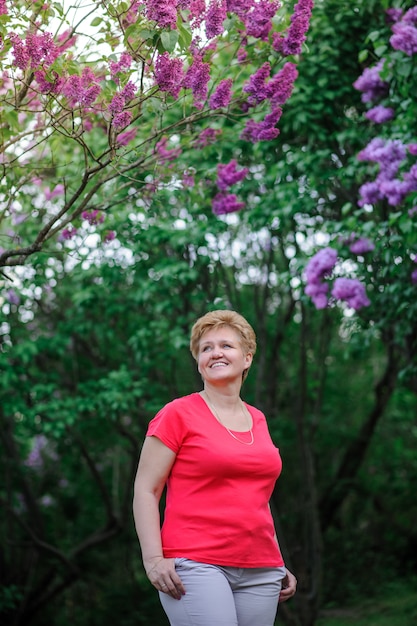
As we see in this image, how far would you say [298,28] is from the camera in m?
3.13

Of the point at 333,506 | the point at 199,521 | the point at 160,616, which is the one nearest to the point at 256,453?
the point at 199,521

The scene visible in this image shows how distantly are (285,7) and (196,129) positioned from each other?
738mm

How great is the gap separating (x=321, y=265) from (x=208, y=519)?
7.27 ft

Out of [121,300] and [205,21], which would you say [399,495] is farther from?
[205,21]

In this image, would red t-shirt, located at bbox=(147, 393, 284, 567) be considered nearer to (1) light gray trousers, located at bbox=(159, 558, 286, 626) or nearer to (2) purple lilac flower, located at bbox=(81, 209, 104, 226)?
(1) light gray trousers, located at bbox=(159, 558, 286, 626)

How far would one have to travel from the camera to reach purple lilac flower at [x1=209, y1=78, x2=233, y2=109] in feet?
9.96

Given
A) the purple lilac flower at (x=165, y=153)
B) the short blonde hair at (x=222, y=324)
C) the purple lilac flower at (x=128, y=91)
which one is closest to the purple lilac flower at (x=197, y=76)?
the purple lilac flower at (x=128, y=91)

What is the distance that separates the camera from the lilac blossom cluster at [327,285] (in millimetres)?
4254

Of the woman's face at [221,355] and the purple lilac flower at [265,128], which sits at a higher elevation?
the purple lilac flower at [265,128]

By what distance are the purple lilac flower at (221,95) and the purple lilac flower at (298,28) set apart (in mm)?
353

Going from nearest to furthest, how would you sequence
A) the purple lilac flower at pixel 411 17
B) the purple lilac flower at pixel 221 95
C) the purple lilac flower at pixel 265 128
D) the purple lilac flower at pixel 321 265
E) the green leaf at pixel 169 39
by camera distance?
the green leaf at pixel 169 39, the purple lilac flower at pixel 221 95, the purple lilac flower at pixel 265 128, the purple lilac flower at pixel 411 17, the purple lilac flower at pixel 321 265

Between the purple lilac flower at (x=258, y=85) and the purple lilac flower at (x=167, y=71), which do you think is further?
the purple lilac flower at (x=258, y=85)

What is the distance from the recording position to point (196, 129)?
13.1ft

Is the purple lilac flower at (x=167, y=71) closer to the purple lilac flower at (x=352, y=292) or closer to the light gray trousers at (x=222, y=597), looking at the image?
the light gray trousers at (x=222, y=597)
